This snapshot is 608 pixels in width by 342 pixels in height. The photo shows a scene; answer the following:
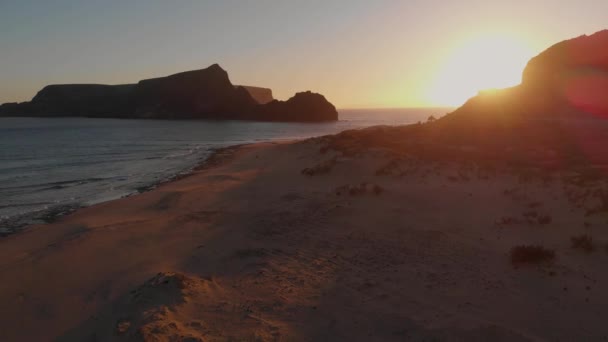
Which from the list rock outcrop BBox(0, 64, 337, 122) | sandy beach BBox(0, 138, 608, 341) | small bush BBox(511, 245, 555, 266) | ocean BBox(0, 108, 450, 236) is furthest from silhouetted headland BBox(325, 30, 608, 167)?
rock outcrop BBox(0, 64, 337, 122)

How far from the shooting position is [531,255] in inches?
355

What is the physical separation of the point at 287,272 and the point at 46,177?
84.3ft

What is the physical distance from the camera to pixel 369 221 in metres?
12.2

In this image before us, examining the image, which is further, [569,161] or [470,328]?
[569,161]

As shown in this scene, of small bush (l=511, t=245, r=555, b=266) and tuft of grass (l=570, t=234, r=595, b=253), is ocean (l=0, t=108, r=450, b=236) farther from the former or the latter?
tuft of grass (l=570, t=234, r=595, b=253)

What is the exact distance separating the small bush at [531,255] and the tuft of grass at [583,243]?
2.99ft

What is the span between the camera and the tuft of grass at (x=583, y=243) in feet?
30.8

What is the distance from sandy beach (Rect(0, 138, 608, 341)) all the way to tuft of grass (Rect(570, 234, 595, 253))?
94mm

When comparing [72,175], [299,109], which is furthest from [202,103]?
[72,175]

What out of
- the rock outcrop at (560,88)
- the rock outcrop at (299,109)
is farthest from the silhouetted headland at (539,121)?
the rock outcrop at (299,109)

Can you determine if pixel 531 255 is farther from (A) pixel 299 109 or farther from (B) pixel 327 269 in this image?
(A) pixel 299 109

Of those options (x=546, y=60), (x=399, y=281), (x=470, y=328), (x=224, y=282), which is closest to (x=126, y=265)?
(x=224, y=282)

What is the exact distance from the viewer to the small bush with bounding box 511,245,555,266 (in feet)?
29.4

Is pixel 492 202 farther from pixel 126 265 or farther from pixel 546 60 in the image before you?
pixel 546 60
